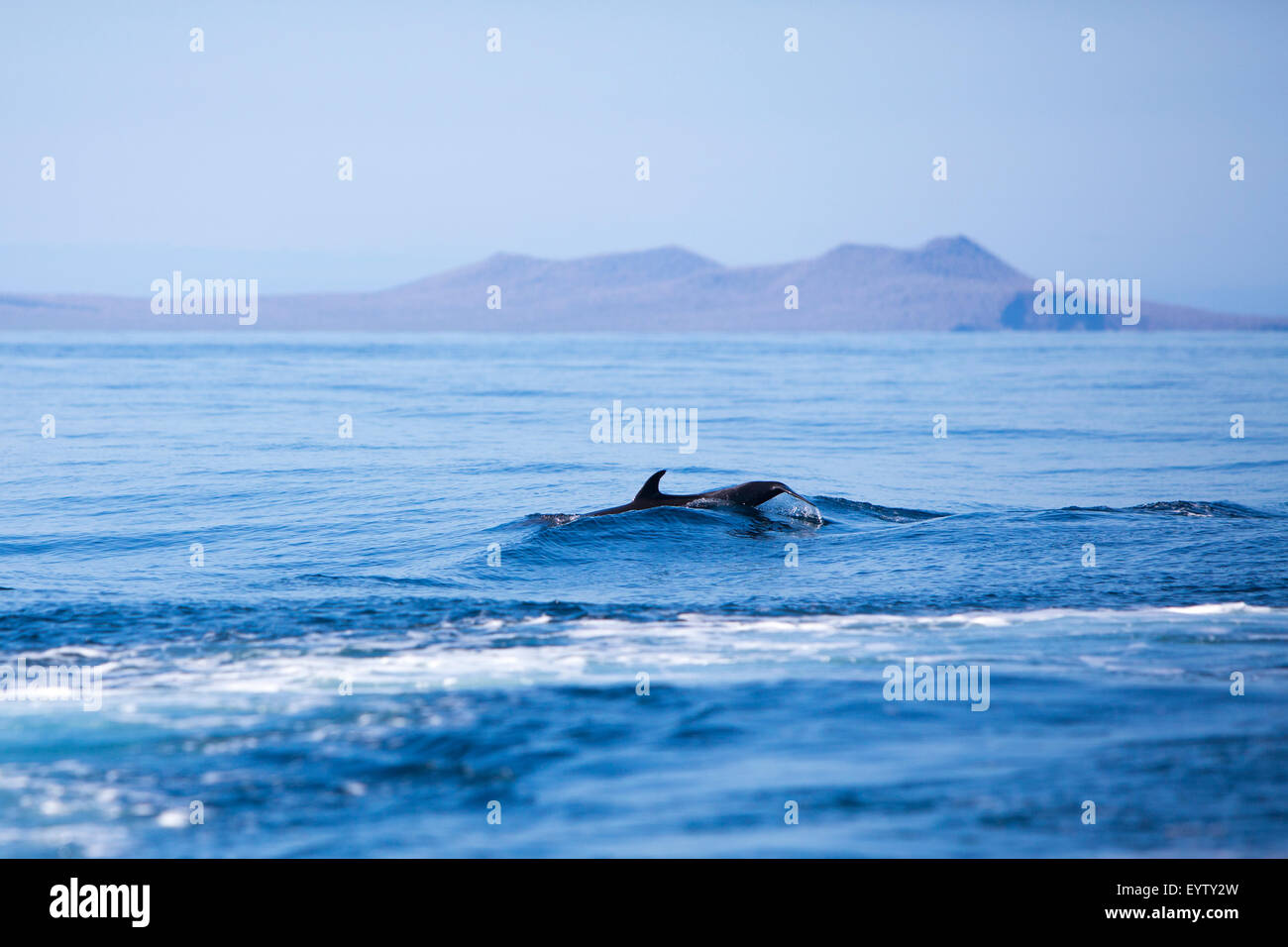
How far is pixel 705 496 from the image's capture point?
21.5m

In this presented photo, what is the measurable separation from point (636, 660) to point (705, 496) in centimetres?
931

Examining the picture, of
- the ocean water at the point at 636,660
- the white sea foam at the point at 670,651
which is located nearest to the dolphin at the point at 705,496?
the ocean water at the point at 636,660

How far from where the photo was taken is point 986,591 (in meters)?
15.7

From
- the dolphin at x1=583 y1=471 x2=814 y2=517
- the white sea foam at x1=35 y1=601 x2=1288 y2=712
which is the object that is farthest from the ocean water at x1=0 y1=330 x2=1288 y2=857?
the dolphin at x1=583 y1=471 x2=814 y2=517

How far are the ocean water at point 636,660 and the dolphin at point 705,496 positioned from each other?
1.48 feet

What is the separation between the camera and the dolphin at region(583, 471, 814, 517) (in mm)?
20625

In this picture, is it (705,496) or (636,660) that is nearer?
(636,660)

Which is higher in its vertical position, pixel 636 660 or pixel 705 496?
pixel 705 496

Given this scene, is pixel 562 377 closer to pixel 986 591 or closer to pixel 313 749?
A: pixel 986 591

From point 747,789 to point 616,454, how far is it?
27.4m

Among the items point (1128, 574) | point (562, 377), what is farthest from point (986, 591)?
point (562, 377)

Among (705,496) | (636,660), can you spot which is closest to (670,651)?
(636,660)

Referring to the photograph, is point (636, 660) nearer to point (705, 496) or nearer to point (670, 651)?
point (670, 651)

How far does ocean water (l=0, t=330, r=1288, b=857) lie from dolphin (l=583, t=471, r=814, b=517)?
0.45 metres
